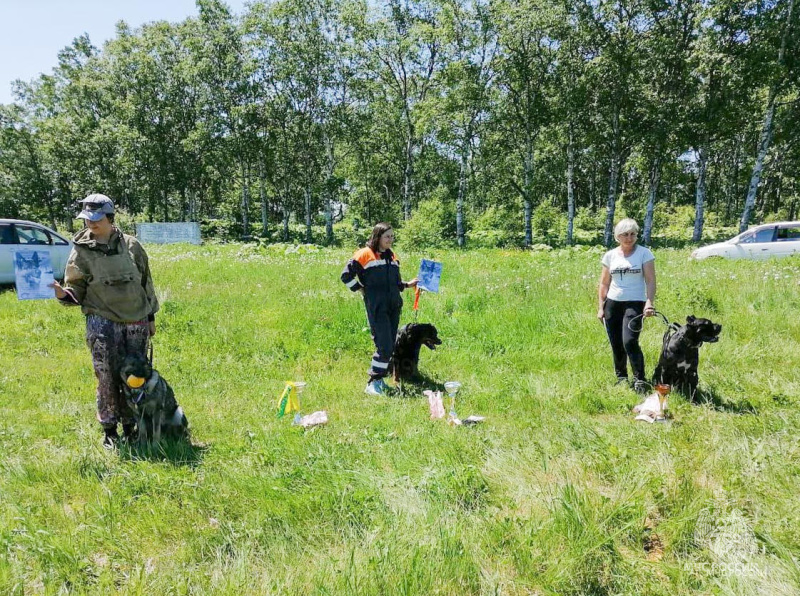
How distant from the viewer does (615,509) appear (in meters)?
2.99

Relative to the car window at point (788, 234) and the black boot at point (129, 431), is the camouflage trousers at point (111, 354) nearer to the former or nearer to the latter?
the black boot at point (129, 431)

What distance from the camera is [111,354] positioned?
13.7ft

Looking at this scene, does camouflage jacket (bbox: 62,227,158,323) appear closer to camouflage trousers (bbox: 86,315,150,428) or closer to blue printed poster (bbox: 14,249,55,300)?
camouflage trousers (bbox: 86,315,150,428)

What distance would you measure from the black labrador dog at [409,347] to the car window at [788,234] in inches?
574

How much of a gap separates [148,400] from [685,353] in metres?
5.27

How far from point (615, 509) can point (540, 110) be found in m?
26.7

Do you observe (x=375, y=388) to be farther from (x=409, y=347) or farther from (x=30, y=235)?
(x=30, y=235)

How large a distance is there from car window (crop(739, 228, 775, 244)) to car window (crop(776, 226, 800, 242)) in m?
0.20

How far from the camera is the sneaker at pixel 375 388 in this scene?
5809 mm

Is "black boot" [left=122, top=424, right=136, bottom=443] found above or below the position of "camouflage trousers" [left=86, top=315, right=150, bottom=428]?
below

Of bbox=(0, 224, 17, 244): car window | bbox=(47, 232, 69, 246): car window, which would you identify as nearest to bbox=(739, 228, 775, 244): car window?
bbox=(47, 232, 69, 246): car window

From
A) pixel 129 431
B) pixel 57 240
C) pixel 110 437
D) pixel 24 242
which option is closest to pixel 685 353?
pixel 129 431

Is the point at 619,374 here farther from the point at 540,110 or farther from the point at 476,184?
the point at 476,184

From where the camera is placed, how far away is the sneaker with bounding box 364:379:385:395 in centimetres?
581
